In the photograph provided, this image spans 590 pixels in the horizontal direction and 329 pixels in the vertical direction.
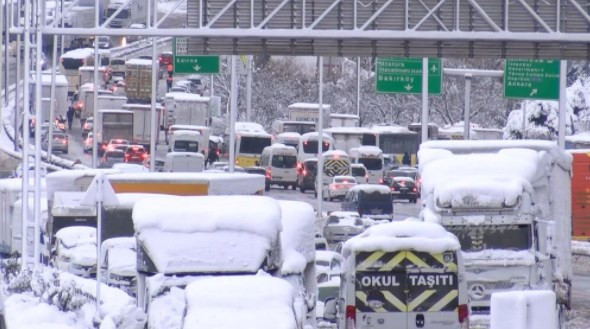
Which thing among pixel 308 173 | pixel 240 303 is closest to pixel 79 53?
pixel 308 173

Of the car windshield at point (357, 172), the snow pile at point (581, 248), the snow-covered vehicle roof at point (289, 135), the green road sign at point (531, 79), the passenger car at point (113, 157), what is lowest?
the snow pile at point (581, 248)

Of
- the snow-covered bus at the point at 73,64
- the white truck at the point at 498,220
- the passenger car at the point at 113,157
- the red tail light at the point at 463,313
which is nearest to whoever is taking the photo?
the red tail light at the point at 463,313

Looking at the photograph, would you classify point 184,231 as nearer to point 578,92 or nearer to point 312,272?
point 312,272

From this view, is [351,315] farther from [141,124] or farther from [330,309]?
[141,124]

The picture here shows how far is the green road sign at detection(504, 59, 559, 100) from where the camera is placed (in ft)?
144

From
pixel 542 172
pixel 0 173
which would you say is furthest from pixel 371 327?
pixel 0 173

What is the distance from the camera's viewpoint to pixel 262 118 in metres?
93.8

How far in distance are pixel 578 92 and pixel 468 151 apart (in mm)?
50374

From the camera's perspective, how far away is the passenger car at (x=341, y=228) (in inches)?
1572

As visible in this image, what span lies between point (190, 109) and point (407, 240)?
6372 centimetres

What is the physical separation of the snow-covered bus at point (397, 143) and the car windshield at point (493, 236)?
179 feet

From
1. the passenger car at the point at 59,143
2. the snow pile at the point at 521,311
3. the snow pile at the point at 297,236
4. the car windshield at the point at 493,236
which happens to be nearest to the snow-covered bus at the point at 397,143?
the passenger car at the point at 59,143

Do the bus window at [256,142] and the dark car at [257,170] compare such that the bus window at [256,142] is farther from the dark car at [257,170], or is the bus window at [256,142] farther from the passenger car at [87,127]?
the passenger car at [87,127]

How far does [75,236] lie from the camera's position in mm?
28609
